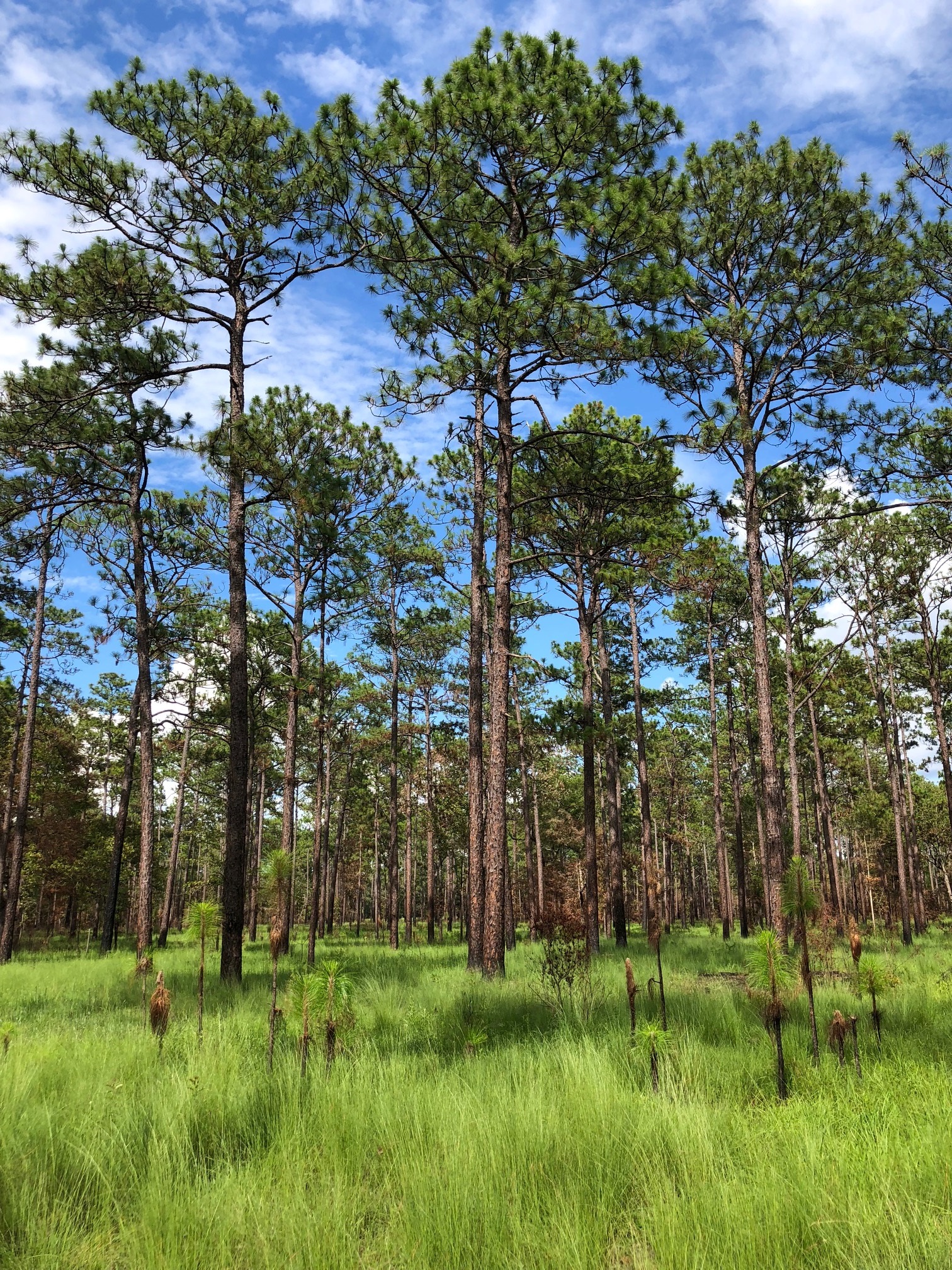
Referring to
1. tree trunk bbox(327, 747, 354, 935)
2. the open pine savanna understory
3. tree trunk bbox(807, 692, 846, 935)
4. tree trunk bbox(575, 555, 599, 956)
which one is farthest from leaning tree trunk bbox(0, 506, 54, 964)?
tree trunk bbox(807, 692, 846, 935)

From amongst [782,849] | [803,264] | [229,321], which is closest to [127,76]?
[229,321]

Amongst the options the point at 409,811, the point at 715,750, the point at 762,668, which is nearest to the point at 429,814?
the point at 409,811

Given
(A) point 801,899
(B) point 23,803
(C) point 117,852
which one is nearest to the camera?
(A) point 801,899

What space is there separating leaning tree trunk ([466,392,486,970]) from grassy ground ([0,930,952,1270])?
5.77 metres

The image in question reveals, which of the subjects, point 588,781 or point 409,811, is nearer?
point 588,781

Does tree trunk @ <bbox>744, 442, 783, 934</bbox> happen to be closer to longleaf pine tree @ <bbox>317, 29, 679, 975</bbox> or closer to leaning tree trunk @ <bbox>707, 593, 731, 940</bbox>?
longleaf pine tree @ <bbox>317, 29, 679, 975</bbox>

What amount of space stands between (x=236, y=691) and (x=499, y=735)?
398 centimetres

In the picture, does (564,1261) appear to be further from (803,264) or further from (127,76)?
(803,264)

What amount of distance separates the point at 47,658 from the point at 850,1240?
22.5m

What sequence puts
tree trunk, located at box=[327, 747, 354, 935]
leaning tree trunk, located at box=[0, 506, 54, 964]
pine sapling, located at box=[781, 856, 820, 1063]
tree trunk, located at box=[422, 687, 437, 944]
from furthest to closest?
tree trunk, located at box=[422, 687, 437, 944]
tree trunk, located at box=[327, 747, 354, 935]
leaning tree trunk, located at box=[0, 506, 54, 964]
pine sapling, located at box=[781, 856, 820, 1063]

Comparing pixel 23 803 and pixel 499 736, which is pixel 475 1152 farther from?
pixel 23 803

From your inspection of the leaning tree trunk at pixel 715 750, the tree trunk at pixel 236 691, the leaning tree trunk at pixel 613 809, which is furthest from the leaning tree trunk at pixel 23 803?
the leaning tree trunk at pixel 715 750

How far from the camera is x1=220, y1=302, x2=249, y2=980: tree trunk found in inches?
377

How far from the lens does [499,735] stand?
9891mm
